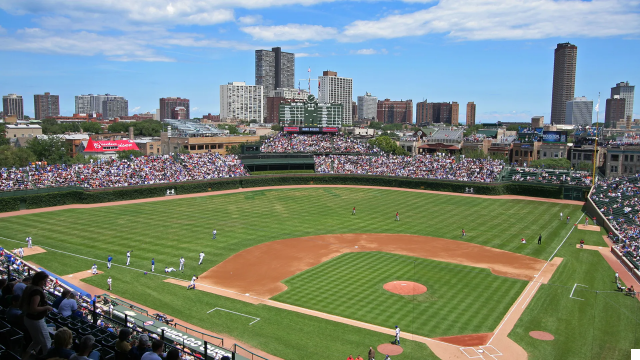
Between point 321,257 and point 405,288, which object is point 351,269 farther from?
point 405,288

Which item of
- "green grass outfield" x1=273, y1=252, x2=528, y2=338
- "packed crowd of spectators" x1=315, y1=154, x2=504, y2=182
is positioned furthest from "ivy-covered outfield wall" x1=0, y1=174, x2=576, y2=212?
"green grass outfield" x1=273, y1=252, x2=528, y2=338

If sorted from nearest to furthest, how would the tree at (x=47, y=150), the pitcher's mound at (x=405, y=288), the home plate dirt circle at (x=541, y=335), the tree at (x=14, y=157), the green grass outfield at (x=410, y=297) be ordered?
the home plate dirt circle at (x=541, y=335)
the green grass outfield at (x=410, y=297)
the pitcher's mound at (x=405, y=288)
the tree at (x=14, y=157)
the tree at (x=47, y=150)

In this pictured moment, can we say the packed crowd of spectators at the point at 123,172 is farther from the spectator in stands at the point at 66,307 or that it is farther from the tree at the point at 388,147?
the spectator in stands at the point at 66,307

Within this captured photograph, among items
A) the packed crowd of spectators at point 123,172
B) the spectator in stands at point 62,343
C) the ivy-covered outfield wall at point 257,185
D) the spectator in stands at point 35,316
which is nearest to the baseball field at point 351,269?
the ivy-covered outfield wall at point 257,185

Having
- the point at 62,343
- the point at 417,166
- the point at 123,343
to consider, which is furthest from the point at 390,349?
the point at 417,166

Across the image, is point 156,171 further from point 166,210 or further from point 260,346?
point 260,346

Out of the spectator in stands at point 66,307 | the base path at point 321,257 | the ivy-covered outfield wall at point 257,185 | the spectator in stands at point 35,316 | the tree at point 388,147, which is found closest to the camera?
the spectator in stands at point 35,316

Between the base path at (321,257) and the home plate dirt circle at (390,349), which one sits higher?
the base path at (321,257)

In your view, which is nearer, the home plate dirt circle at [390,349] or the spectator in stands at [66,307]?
the spectator in stands at [66,307]
